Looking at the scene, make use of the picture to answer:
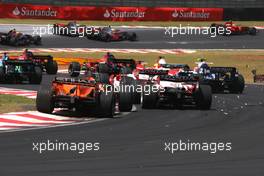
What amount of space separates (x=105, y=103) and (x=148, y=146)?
207 inches

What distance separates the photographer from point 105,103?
1934 centimetres

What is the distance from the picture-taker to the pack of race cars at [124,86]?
763 inches

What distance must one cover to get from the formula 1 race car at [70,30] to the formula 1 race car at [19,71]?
2146cm

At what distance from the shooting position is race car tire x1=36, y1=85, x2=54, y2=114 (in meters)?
19.3

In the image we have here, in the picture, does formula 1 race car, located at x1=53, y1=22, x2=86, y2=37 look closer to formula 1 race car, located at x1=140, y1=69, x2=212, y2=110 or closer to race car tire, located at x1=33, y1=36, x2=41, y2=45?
race car tire, located at x1=33, y1=36, x2=41, y2=45

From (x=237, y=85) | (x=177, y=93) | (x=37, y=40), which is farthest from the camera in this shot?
(x=37, y=40)

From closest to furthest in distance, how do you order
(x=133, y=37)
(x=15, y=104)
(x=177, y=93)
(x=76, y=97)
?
(x=76, y=97) < (x=15, y=104) < (x=177, y=93) < (x=133, y=37)

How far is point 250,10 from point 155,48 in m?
13.6

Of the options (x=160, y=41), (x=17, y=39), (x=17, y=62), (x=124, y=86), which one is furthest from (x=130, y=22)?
(x=124, y=86)

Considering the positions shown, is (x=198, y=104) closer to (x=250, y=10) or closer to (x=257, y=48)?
(x=257, y=48)

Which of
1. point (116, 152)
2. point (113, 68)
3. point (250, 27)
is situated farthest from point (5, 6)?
point (116, 152)

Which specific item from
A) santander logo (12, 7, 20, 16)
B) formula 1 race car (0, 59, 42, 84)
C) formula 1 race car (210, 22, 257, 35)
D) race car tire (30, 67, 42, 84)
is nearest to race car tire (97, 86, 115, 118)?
formula 1 race car (0, 59, 42, 84)

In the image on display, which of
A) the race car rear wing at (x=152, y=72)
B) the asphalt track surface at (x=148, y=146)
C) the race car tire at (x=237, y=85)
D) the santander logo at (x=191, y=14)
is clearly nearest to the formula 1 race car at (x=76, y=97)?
the asphalt track surface at (x=148, y=146)

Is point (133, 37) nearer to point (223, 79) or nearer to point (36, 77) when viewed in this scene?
point (36, 77)
